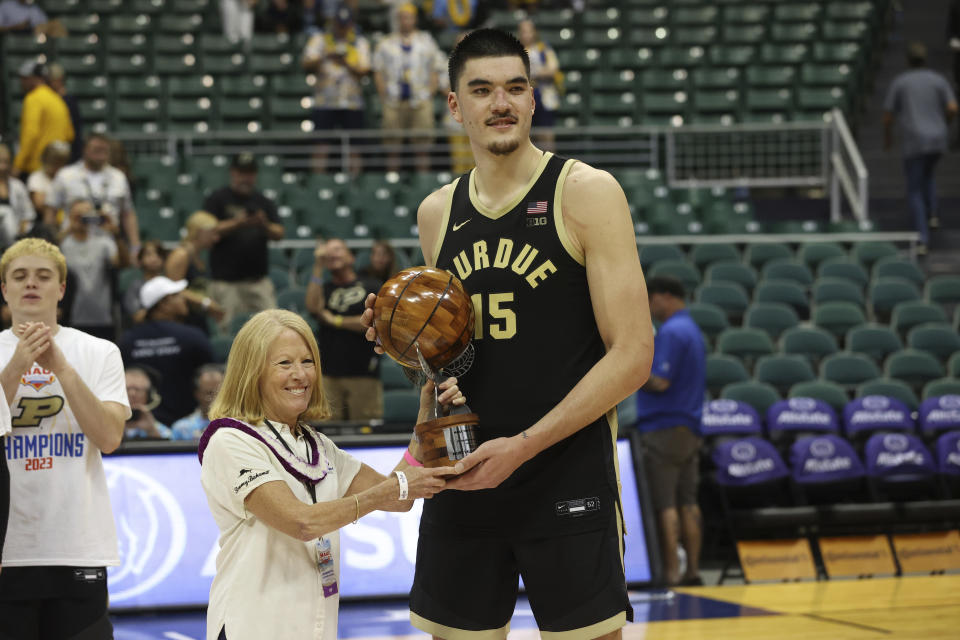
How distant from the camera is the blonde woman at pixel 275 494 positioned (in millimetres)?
2857

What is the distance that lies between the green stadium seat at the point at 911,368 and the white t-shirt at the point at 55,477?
6957mm

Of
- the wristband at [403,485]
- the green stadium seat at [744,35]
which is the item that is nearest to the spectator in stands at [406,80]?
the green stadium seat at [744,35]

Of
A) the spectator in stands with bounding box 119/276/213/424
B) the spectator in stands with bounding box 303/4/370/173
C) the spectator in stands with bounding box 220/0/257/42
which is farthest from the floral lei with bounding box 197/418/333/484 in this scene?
the spectator in stands with bounding box 220/0/257/42

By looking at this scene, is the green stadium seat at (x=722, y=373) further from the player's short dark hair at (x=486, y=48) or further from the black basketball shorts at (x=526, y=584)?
the player's short dark hair at (x=486, y=48)

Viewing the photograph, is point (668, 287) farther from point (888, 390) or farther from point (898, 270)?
point (898, 270)

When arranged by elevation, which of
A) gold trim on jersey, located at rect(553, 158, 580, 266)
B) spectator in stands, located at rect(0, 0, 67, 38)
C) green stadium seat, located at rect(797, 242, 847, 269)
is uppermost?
spectator in stands, located at rect(0, 0, 67, 38)

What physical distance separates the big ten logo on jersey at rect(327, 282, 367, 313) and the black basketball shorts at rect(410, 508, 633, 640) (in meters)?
5.27

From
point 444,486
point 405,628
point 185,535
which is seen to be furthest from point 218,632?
point 185,535

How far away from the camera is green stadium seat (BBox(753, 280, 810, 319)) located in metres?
10.3

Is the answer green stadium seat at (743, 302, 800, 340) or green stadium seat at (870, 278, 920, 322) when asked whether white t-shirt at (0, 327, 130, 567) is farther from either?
green stadium seat at (870, 278, 920, 322)

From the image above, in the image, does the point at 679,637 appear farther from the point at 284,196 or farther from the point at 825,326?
the point at 284,196

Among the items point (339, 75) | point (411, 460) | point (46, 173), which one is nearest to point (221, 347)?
point (46, 173)

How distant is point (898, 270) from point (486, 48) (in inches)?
347

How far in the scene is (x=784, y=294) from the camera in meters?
10.3
